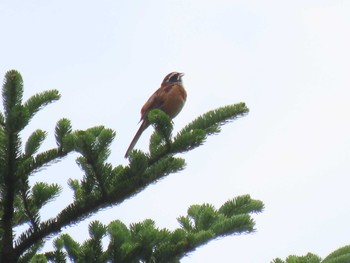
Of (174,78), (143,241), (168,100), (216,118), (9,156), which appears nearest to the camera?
(9,156)

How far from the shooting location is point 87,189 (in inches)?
183

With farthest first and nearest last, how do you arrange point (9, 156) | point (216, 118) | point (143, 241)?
1. point (216, 118)
2. point (143, 241)
3. point (9, 156)

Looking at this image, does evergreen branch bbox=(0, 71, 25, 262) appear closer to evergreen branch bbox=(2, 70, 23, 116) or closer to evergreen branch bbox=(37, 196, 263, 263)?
evergreen branch bbox=(2, 70, 23, 116)

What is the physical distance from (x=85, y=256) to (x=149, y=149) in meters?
0.80

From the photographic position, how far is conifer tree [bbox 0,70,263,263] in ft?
14.6

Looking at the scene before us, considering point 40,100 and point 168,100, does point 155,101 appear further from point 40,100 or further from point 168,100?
point 40,100

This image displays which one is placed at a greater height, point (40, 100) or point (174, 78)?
point (174, 78)

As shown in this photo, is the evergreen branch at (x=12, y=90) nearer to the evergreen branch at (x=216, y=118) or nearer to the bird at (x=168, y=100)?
the evergreen branch at (x=216, y=118)

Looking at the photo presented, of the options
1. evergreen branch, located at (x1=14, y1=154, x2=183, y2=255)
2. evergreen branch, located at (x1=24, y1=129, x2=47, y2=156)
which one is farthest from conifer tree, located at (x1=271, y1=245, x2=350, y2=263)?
evergreen branch, located at (x1=24, y1=129, x2=47, y2=156)

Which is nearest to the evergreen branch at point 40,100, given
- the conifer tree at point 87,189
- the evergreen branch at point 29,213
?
the conifer tree at point 87,189

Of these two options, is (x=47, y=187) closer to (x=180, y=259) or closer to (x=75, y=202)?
(x=75, y=202)

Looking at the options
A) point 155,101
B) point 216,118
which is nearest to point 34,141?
point 216,118

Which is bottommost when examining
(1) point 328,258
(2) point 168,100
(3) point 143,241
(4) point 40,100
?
(1) point 328,258

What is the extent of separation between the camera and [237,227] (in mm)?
4828
